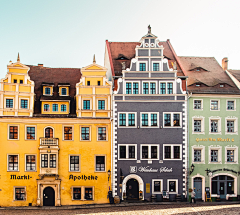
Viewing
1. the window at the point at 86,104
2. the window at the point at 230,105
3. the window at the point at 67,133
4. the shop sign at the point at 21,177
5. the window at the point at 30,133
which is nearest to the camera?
the shop sign at the point at 21,177

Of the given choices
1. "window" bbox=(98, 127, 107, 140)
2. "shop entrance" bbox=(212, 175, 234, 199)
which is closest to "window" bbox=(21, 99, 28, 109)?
"window" bbox=(98, 127, 107, 140)

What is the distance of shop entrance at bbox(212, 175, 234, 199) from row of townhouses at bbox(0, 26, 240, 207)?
11 cm

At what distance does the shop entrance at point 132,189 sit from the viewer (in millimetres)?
31062

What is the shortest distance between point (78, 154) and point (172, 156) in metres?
10.2

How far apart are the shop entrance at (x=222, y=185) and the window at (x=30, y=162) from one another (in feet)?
64.4

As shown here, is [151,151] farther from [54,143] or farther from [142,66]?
[54,143]

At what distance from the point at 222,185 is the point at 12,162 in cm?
2303

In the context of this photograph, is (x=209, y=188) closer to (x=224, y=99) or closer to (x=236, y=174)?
(x=236, y=174)

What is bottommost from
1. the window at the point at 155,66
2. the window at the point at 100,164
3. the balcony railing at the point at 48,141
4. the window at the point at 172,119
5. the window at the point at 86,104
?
the window at the point at 100,164

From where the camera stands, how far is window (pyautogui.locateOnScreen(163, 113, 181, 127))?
3145cm

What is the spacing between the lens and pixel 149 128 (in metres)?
31.3

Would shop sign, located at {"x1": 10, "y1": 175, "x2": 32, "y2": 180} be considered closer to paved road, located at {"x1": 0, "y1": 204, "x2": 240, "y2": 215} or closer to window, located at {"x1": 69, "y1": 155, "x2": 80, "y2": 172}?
paved road, located at {"x1": 0, "y1": 204, "x2": 240, "y2": 215}

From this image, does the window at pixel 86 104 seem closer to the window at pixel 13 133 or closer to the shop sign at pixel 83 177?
the shop sign at pixel 83 177

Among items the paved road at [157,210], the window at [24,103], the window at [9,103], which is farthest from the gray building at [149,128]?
the window at [9,103]
